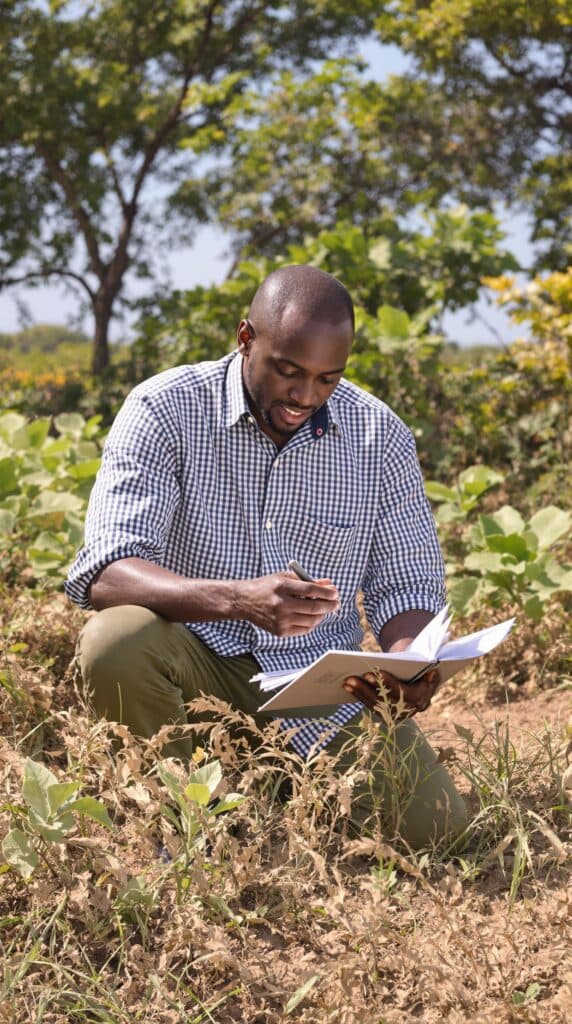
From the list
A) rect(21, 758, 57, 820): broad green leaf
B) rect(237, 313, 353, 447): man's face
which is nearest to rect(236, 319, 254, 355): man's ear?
rect(237, 313, 353, 447): man's face

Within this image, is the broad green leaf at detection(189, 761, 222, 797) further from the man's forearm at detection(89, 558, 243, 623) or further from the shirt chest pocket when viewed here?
the shirt chest pocket

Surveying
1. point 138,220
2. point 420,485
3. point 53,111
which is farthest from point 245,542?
point 138,220

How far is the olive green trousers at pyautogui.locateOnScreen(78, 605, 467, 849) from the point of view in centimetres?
257

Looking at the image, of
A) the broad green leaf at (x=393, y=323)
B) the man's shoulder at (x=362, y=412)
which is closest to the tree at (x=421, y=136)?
the broad green leaf at (x=393, y=323)

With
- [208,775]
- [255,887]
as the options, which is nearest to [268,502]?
[208,775]

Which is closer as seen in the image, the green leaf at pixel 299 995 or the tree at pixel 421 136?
the green leaf at pixel 299 995

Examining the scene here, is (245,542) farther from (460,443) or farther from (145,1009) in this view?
(460,443)

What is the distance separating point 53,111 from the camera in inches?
390

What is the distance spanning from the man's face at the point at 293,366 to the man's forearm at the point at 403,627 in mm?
548

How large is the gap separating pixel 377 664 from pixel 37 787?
28.6 inches

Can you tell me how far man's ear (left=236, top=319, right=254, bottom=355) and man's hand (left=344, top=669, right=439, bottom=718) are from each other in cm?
88

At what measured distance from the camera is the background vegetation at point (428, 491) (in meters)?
2.20

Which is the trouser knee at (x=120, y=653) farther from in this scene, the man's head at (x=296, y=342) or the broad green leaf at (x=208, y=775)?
the man's head at (x=296, y=342)

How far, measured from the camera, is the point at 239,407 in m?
2.95
